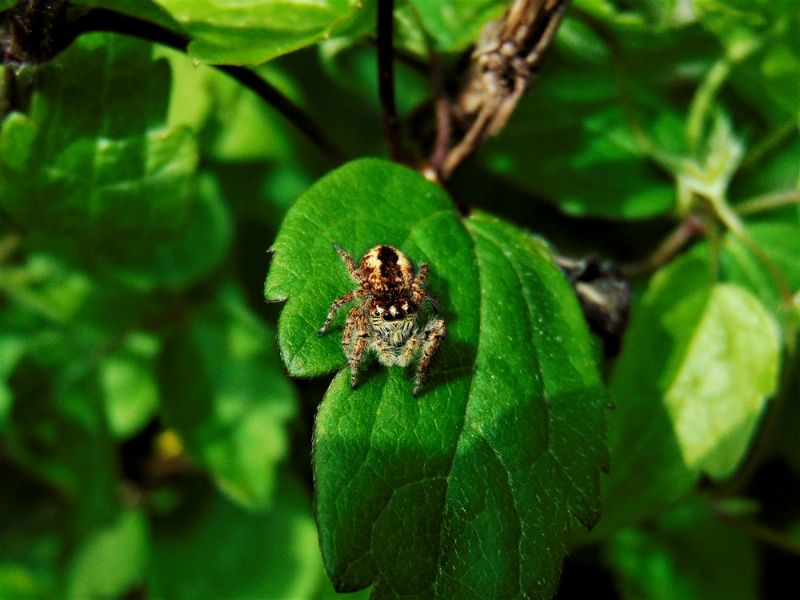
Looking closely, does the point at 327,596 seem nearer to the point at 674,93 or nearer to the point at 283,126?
the point at 283,126

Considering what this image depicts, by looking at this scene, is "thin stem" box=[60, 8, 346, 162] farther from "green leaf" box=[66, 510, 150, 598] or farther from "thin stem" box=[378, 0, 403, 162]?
"green leaf" box=[66, 510, 150, 598]

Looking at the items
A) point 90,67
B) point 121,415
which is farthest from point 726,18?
point 121,415

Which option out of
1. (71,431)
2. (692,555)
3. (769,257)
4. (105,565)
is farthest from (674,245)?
(105,565)

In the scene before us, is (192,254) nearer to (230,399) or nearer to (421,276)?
(230,399)

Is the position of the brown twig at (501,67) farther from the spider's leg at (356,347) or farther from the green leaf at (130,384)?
the green leaf at (130,384)

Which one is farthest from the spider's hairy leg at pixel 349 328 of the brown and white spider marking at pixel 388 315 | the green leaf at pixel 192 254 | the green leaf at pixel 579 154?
the green leaf at pixel 192 254
